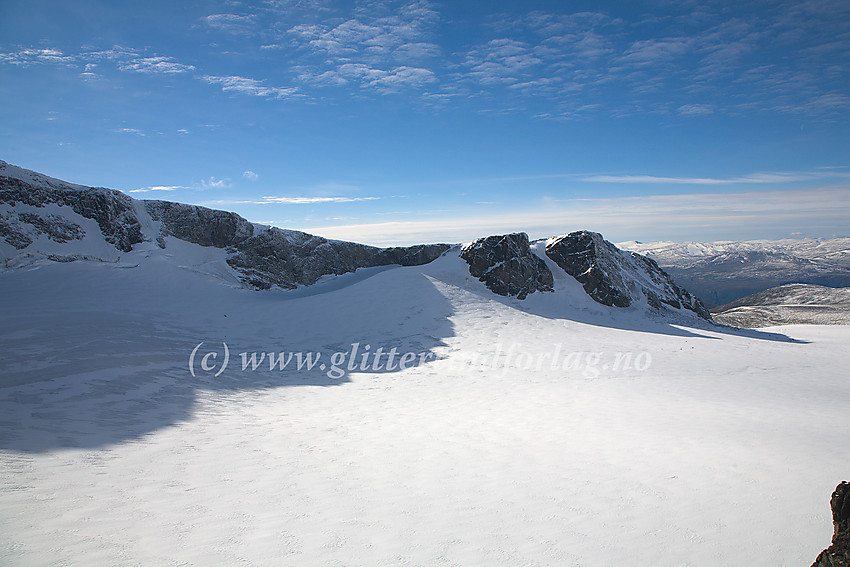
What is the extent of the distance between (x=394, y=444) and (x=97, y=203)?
26637 millimetres

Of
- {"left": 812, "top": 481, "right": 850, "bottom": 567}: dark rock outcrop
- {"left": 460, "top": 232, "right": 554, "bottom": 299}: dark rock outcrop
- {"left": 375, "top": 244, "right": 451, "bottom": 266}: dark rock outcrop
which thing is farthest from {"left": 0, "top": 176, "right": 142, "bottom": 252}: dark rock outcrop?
{"left": 812, "top": 481, "right": 850, "bottom": 567}: dark rock outcrop

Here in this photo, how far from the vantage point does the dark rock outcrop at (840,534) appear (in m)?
3.01

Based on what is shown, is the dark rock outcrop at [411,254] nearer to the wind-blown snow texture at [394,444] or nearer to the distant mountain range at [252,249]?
the distant mountain range at [252,249]

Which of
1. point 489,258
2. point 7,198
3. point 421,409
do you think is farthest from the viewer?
→ point 489,258

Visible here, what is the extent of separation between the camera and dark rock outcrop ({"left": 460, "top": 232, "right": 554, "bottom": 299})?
25750 millimetres

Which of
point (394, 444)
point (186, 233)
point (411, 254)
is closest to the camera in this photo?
point (394, 444)

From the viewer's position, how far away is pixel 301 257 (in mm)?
29609

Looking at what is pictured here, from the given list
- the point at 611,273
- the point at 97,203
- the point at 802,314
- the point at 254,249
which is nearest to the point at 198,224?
the point at 254,249

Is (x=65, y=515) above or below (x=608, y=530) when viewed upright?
above

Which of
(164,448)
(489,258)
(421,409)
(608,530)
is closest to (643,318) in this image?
(489,258)

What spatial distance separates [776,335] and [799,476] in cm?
2470

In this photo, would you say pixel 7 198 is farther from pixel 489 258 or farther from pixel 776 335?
pixel 776 335

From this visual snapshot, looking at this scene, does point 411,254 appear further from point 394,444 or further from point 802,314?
point 802,314

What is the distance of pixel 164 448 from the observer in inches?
257
